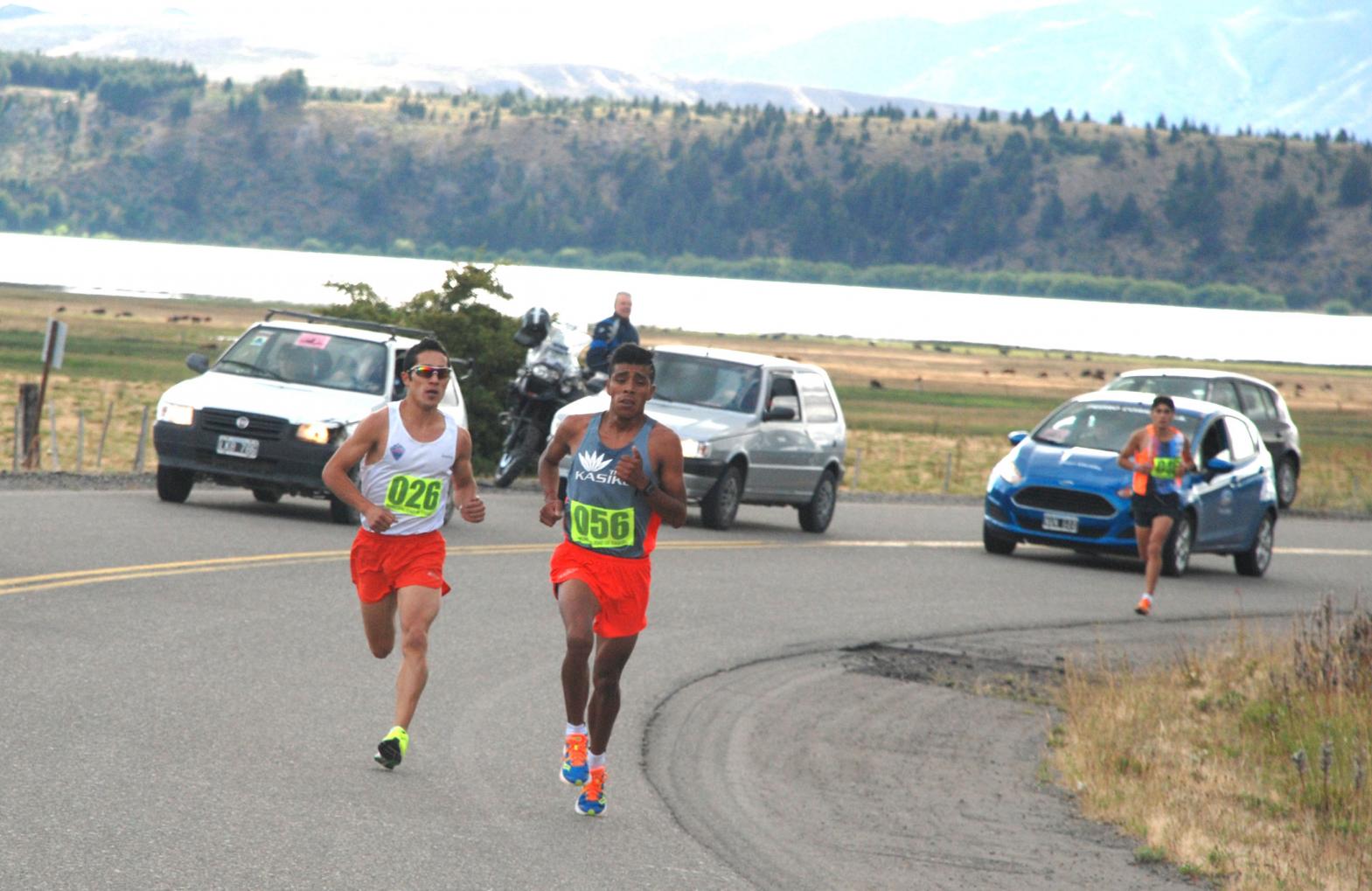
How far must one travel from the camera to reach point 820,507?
22.0 meters

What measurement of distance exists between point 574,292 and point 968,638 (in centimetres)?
17743

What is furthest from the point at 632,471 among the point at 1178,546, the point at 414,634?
the point at 1178,546

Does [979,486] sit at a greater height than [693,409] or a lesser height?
lesser

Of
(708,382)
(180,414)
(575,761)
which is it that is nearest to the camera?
(575,761)

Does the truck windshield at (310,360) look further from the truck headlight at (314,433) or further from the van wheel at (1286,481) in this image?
the van wheel at (1286,481)

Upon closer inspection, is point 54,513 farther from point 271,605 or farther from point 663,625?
point 663,625

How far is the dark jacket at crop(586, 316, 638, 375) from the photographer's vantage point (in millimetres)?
21219

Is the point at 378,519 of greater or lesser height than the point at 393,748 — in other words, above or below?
above

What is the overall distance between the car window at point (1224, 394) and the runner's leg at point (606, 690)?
20.8 metres

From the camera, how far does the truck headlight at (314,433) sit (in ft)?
57.1

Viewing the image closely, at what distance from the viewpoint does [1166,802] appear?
952cm

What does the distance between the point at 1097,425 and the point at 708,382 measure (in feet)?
13.5

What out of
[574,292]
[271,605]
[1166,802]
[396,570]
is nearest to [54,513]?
[271,605]

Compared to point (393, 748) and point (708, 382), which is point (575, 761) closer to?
point (393, 748)
